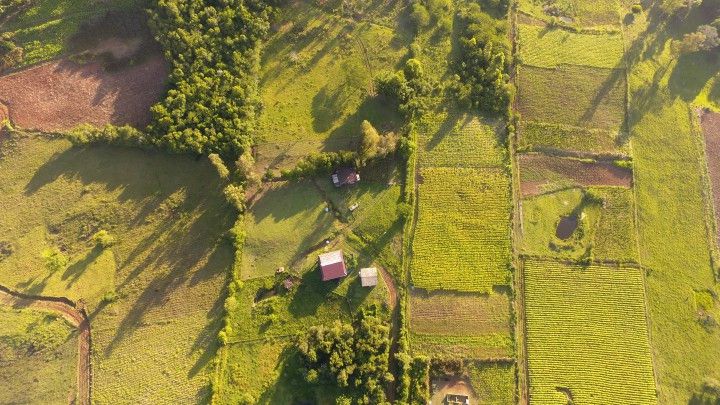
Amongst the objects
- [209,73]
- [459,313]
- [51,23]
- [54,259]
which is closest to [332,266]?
[459,313]

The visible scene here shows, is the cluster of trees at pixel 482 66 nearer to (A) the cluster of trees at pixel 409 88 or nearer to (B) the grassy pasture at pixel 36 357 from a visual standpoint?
(A) the cluster of trees at pixel 409 88

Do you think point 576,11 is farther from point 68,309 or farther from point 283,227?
point 68,309

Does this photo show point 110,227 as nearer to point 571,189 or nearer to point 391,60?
point 391,60

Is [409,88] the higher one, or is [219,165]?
[409,88]

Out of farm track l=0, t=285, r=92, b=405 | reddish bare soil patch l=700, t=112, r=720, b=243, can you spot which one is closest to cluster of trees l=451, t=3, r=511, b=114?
reddish bare soil patch l=700, t=112, r=720, b=243

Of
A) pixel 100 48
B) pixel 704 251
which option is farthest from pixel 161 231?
pixel 704 251

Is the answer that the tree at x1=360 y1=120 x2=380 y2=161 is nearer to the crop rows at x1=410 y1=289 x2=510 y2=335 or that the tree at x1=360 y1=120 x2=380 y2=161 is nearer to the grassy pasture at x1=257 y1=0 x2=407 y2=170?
the grassy pasture at x1=257 y1=0 x2=407 y2=170

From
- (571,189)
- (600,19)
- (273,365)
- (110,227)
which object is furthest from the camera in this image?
(600,19)

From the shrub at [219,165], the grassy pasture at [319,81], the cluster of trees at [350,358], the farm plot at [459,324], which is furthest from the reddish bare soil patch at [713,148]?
the shrub at [219,165]
